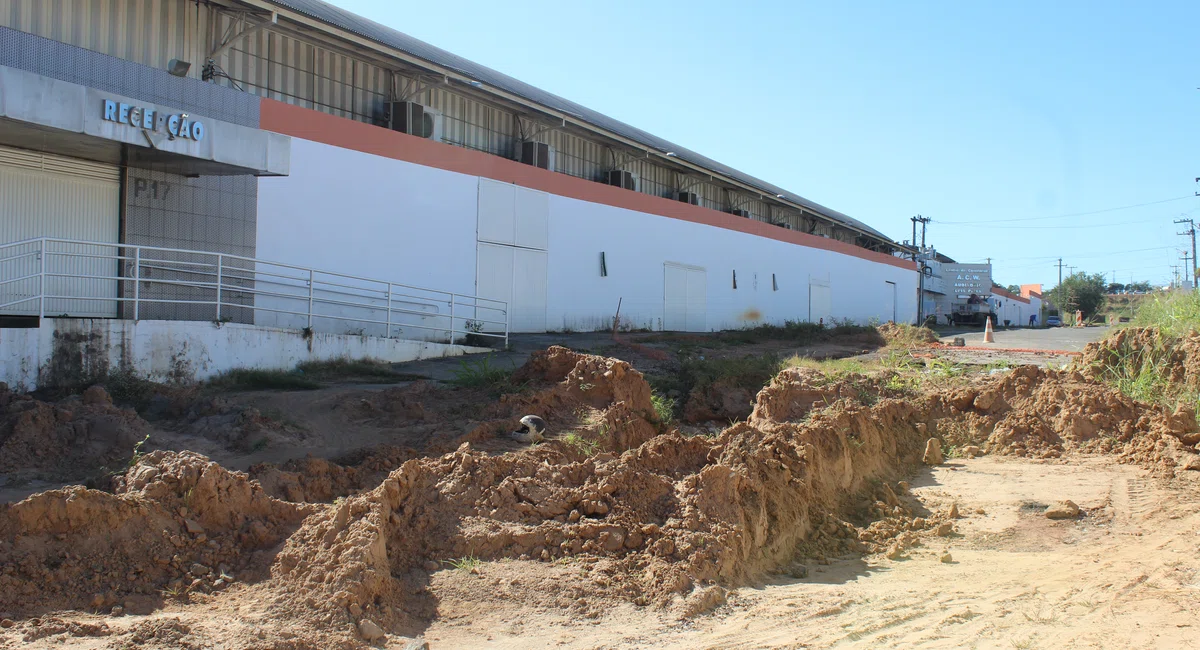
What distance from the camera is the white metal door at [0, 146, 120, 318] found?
11.0 metres

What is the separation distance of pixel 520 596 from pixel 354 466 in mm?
2508

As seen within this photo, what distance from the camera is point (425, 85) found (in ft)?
56.3

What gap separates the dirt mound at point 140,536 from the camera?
4.54 meters

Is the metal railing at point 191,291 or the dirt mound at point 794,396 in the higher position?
the metal railing at point 191,291

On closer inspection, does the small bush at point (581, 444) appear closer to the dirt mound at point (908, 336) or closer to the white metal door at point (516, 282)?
the white metal door at point (516, 282)

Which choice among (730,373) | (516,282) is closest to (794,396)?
(730,373)

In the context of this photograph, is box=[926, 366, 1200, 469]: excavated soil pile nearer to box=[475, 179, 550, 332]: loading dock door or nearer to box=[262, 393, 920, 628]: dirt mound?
box=[262, 393, 920, 628]: dirt mound

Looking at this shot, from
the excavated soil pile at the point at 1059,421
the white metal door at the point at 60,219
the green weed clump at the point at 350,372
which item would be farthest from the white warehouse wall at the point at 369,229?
the excavated soil pile at the point at 1059,421

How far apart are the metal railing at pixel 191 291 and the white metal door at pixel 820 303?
19654mm

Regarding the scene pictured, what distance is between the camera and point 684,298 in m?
25.6

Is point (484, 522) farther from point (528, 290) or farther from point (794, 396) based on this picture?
point (528, 290)

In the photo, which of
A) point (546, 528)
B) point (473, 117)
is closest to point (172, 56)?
point (473, 117)

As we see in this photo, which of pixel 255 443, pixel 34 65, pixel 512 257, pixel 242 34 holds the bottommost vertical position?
pixel 255 443

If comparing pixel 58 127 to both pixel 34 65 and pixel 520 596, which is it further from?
pixel 520 596
